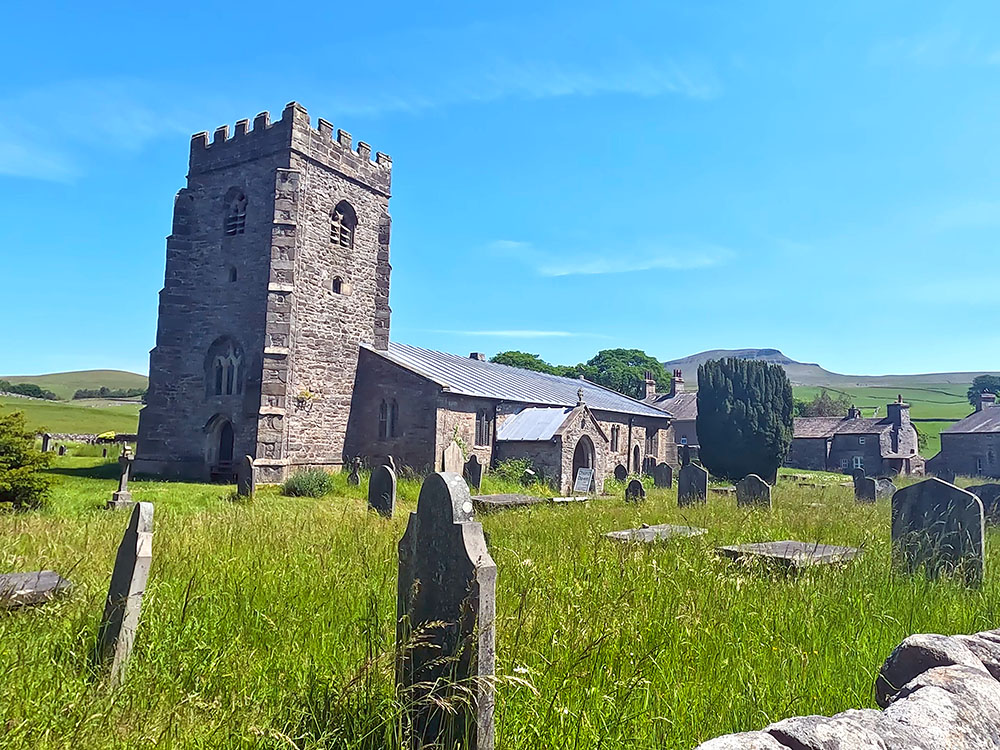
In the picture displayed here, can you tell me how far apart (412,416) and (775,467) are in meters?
19.0

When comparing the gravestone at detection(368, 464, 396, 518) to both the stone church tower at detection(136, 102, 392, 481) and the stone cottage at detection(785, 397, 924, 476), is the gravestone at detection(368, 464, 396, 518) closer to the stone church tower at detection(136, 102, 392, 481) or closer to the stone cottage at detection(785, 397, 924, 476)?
the stone church tower at detection(136, 102, 392, 481)

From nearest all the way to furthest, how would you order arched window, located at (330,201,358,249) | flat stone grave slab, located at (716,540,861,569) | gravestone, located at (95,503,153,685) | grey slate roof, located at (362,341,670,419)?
gravestone, located at (95,503,153,685) → flat stone grave slab, located at (716,540,861,569) → arched window, located at (330,201,358,249) → grey slate roof, located at (362,341,670,419)

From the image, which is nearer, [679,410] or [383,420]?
[383,420]

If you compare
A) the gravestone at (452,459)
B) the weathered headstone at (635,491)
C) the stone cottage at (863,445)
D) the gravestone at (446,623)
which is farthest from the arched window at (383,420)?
the stone cottage at (863,445)

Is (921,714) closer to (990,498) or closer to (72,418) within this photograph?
(990,498)

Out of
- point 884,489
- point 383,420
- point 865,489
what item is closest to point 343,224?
point 383,420

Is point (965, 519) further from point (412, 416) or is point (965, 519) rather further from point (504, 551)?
point (412, 416)

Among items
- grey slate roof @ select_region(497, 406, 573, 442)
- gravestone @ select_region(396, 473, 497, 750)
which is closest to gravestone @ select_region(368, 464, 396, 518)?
gravestone @ select_region(396, 473, 497, 750)

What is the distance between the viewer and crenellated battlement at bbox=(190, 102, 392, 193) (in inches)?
964

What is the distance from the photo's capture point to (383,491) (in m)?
12.4

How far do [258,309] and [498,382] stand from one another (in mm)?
12424

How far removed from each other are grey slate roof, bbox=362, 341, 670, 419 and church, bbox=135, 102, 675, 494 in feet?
1.54

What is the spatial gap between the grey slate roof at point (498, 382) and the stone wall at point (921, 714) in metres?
22.5

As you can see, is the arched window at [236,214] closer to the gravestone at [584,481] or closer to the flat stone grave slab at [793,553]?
the gravestone at [584,481]
